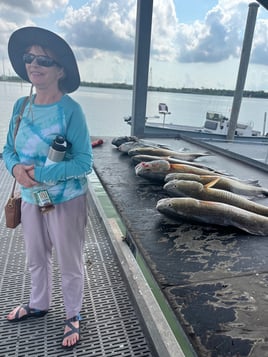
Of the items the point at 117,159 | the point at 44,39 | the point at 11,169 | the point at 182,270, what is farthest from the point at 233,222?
the point at 117,159

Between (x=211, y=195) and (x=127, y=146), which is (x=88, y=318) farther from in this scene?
(x=127, y=146)

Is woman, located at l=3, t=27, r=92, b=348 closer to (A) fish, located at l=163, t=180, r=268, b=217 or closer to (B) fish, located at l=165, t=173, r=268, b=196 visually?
(A) fish, located at l=163, t=180, r=268, b=217

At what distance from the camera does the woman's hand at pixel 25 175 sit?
1622 millimetres

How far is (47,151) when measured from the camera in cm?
164

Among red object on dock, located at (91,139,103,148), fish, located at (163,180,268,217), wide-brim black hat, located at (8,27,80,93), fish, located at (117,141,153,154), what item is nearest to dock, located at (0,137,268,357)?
fish, located at (163,180,268,217)

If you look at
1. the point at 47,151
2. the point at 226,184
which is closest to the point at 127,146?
the point at 226,184

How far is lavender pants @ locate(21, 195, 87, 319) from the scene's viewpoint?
1706 millimetres

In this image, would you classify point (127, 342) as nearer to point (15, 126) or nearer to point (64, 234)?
point (64, 234)

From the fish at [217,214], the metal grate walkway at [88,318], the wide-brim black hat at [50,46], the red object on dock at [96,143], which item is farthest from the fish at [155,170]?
the red object on dock at [96,143]

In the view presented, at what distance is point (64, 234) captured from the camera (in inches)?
67.6

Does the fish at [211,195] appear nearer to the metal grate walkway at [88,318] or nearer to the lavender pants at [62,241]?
the lavender pants at [62,241]

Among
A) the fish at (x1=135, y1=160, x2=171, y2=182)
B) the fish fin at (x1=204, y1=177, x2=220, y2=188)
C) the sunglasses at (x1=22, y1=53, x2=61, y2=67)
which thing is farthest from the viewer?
the fish at (x1=135, y1=160, x2=171, y2=182)

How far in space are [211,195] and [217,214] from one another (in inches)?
10.6

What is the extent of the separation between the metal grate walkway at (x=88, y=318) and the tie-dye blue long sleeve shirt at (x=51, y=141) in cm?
96
